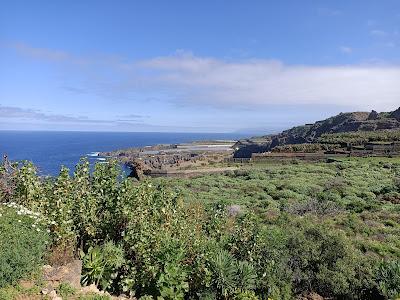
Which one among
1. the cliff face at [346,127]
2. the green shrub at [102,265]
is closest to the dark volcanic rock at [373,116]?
the cliff face at [346,127]

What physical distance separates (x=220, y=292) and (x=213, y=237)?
207cm

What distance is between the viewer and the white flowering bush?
8.09 meters

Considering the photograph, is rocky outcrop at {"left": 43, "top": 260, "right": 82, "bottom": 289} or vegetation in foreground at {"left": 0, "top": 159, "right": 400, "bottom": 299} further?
vegetation in foreground at {"left": 0, "top": 159, "right": 400, "bottom": 299}

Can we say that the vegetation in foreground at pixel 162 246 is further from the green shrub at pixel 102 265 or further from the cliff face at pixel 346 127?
the cliff face at pixel 346 127

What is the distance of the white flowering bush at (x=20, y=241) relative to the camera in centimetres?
809

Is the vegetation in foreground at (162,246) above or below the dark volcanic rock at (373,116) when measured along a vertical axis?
below

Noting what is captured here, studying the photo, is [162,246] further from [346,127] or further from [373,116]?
[373,116]

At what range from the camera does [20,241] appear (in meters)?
8.48

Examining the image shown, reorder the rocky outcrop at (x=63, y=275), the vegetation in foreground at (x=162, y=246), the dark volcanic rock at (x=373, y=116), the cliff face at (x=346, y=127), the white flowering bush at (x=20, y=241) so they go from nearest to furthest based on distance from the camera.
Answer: the white flowering bush at (x=20, y=241) < the rocky outcrop at (x=63, y=275) < the vegetation in foreground at (x=162, y=246) < the cliff face at (x=346, y=127) < the dark volcanic rock at (x=373, y=116)

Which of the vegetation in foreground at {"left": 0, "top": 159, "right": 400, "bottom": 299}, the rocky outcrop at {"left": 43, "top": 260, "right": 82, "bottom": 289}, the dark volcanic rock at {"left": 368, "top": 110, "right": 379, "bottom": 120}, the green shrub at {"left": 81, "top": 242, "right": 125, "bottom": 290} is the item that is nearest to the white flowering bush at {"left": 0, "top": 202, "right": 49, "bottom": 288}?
the vegetation in foreground at {"left": 0, "top": 159, "right": 400, "bottom": 299}

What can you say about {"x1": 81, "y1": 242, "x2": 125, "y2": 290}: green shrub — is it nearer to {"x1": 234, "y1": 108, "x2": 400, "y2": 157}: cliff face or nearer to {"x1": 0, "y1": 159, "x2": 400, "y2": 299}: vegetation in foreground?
{"x1": 0, "y1": 159, "x2": 400, "y2": 299}: vegetation in foreground

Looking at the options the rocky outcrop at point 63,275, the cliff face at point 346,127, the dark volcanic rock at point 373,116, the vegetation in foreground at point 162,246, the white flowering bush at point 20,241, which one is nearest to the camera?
the white flowering bush at point 20,241

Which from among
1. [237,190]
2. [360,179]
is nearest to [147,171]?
[237,190]

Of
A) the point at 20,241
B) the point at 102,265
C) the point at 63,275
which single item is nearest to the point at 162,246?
the point at 102,265
